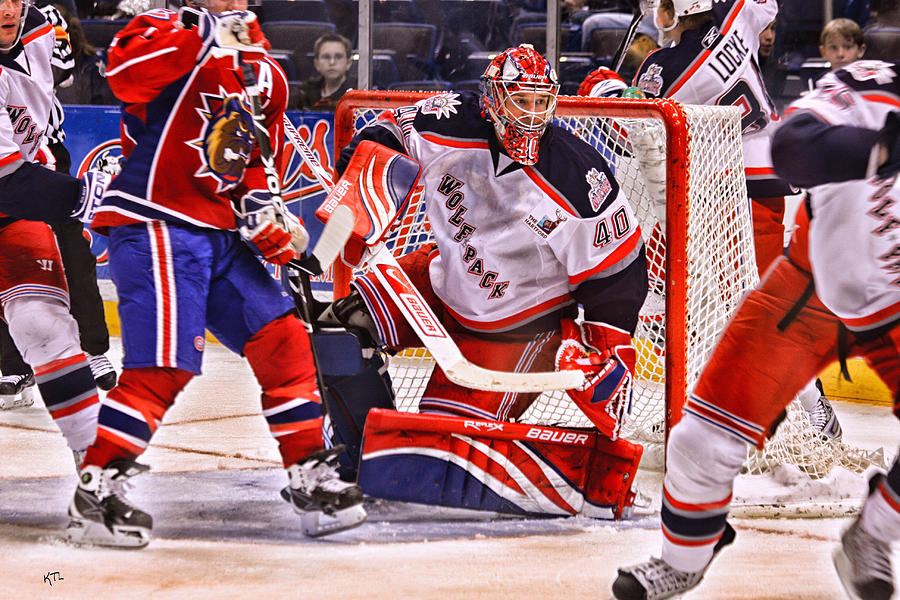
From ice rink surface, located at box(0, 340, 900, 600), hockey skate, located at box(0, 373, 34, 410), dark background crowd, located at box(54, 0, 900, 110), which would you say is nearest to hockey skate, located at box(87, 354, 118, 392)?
hockey skate, located at box(0, 373, 34, 410)

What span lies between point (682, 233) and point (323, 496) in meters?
1.12

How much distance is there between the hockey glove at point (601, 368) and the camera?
2799 millimetres

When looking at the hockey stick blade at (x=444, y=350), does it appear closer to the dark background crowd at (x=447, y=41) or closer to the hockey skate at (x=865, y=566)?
the hockey skate at (x=865, y=566)

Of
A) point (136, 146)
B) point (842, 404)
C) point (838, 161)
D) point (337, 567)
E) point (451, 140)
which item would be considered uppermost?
point (838, 161)

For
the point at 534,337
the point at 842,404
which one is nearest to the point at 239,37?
the point at 534,337

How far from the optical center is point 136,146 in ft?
8.16

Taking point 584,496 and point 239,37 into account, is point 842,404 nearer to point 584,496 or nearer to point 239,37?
point 584,496

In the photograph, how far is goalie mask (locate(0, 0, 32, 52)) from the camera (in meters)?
3.09

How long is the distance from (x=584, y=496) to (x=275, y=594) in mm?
938

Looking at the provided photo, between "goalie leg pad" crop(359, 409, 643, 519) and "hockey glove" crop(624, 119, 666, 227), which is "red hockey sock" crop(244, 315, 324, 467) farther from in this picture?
"hockey glove" crop(624, 119, 666, 227)

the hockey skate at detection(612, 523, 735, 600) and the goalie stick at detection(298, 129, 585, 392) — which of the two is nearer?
the hockey skate at detection(612, 523, 735, 600)

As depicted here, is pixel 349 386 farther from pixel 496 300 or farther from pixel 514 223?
pixel 514 223

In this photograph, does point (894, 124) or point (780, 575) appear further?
point (780, 575)

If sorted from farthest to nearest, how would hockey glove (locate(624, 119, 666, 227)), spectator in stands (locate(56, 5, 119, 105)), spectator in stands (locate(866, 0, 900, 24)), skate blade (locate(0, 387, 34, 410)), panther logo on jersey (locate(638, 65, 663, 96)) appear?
spectator in stands (locate(56, 5, 119, 105)) → spectator in stands (locate(866, 0, 900, 24)) → skate blade (locate(0, 387, 34, 410)) → panther logo on jersey (locate(638, 65, 663, 96)) → hockey glove (locate(624, 119, 666, 227))
